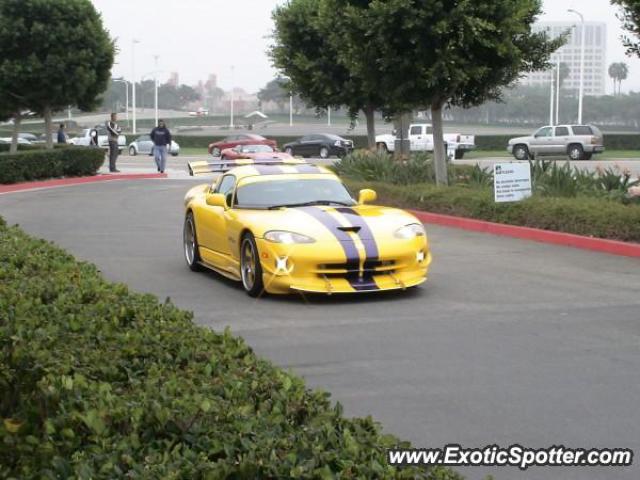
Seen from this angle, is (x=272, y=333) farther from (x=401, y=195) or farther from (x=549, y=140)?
(x=549, y=140)

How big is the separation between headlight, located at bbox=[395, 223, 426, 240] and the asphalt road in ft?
2.04

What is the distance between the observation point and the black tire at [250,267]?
10.2 metres

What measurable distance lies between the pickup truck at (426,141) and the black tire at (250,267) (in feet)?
113

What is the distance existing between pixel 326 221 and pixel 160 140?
2377 cm

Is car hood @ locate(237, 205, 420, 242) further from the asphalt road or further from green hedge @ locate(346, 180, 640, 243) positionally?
green hedge @ locate(346, 180, 640, 243)

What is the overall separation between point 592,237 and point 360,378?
26.1 ft

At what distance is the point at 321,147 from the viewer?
176 ft

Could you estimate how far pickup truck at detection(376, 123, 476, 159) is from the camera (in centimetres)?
4841

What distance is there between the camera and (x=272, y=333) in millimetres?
8555

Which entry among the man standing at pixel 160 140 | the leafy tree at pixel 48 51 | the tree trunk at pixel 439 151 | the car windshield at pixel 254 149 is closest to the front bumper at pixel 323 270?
the tree trunk at pixel 439 151

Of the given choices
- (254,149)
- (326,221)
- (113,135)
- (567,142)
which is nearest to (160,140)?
(113,135)

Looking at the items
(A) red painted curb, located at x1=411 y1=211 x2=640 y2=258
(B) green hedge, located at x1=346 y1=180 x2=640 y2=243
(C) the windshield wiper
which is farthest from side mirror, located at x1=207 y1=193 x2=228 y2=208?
(B) green hedge, located at x1=346 y1=180 x2=640 y2=243

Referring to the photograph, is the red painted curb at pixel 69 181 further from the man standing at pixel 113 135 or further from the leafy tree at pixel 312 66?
the leafy tree at pixel 312 66

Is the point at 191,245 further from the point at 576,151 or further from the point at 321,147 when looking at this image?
the point at 321,147
